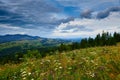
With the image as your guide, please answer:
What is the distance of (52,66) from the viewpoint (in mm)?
11938

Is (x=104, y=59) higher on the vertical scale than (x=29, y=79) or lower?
higher

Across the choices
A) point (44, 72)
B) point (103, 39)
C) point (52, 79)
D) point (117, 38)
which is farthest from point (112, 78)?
point (103, 39)

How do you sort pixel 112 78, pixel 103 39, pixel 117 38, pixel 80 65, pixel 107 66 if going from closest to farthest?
pixel 112 78
pixel 107 66
pixel 80 65
pixel 117 38
pixel 103 39

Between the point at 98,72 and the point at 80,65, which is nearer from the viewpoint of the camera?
the point at 98,72

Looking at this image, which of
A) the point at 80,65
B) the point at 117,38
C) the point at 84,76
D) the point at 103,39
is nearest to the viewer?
the point at 84,76

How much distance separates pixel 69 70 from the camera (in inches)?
433

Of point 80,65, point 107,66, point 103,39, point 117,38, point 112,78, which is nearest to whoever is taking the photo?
point 112,78

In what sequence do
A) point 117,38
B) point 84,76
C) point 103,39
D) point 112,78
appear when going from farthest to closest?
point 103,39 → point 117,38 → point 84,76 → point 112,78

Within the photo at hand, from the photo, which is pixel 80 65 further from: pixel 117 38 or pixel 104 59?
pixel 117 38

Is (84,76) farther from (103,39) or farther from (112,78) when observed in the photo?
(103,39)

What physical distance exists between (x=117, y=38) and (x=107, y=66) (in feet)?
265

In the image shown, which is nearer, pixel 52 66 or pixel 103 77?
pixel 103 77

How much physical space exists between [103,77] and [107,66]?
1.39m

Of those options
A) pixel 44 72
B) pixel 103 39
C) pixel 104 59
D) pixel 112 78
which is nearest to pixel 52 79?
pixel 44 72
